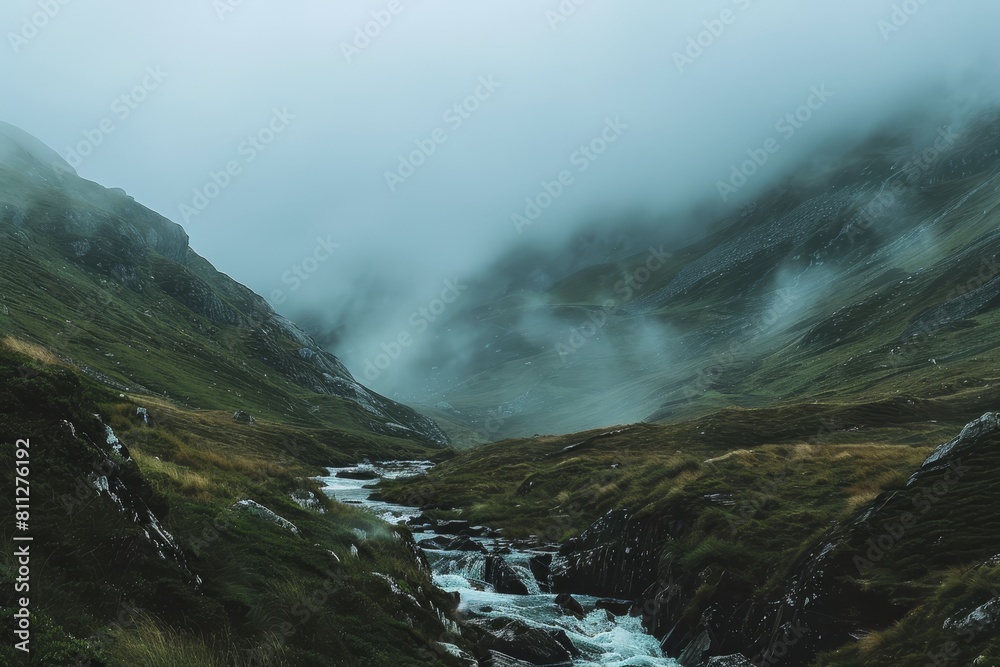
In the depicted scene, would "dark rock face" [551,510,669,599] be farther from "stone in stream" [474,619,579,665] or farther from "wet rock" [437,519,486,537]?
"wet rock" [437,519,486,537]

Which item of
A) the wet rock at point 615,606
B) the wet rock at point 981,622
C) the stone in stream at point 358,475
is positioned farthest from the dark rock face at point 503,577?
the stone in stream at point 358,475

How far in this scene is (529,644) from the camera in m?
22.5

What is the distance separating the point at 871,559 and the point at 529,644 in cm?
1212

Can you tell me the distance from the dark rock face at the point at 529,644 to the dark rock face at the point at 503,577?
8.69 m

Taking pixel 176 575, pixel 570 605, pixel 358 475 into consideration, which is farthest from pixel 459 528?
pixel 358 475

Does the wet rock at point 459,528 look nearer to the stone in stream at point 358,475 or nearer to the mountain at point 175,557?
the mountain at point 175,557

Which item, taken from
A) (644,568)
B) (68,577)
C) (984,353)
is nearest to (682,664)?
(644,568)

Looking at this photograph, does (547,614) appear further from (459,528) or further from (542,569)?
(459,528)

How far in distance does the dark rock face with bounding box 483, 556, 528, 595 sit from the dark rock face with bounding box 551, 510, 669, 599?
2.59m

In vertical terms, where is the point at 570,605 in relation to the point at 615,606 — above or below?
below

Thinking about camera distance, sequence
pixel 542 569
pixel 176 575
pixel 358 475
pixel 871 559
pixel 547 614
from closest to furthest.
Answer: pixel 176 575 < pixel 871 559 < pixel 547 614 < pixel 542 569 < pixel 358 475

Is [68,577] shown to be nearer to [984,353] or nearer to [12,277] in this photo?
[984,353]

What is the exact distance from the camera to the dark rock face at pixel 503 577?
32906 millimetres

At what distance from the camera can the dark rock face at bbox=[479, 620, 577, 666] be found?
21984mm
